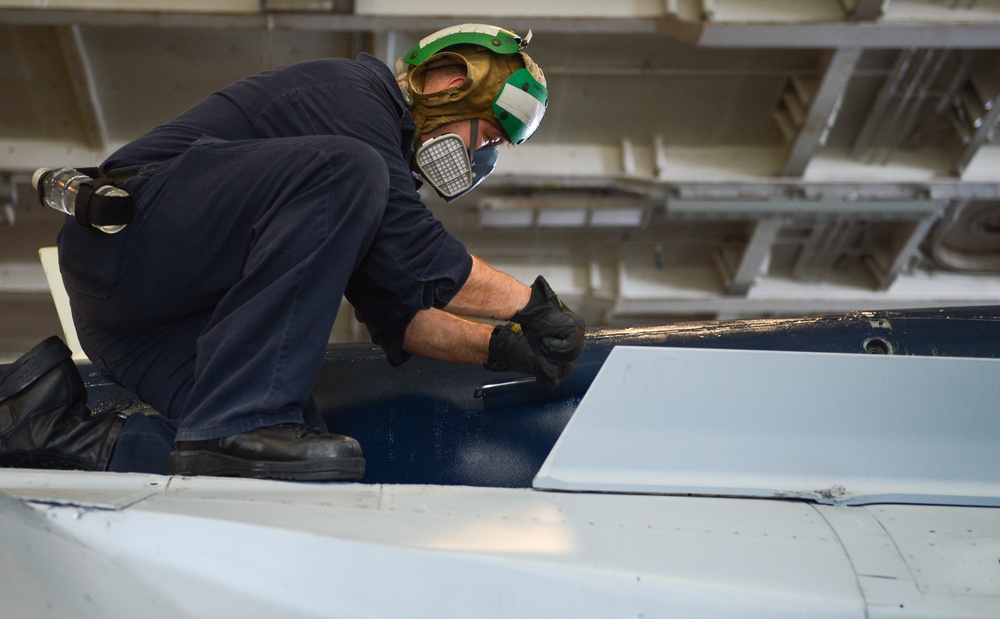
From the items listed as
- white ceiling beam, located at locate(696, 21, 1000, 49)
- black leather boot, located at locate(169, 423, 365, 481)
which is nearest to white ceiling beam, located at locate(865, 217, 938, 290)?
white ceiling beam, located at locate(696, 21, 1000, 49)

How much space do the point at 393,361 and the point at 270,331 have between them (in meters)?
0.75

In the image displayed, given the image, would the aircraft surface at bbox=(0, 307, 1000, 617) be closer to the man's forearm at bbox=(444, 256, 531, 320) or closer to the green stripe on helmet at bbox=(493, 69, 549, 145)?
the man's forearm at bbox=(444, 256, 531, 320)

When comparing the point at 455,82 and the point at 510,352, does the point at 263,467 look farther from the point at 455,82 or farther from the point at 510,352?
the point at 455,82

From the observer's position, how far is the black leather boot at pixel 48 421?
204cm

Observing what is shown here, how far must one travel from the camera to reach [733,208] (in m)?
6.45

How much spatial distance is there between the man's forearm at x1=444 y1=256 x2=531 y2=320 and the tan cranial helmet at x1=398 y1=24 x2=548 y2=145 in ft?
1.68

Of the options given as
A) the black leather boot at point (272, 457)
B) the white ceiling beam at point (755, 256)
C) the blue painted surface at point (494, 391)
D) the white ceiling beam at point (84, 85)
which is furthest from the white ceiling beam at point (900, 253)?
the black leather boot at point (272, 457)

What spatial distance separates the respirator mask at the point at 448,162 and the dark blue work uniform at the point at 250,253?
0.15 m

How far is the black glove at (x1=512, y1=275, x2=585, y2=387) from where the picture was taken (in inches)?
87.1

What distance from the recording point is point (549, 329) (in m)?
2.22

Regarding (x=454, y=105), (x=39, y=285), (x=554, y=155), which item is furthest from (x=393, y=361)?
(x=39, y=285)

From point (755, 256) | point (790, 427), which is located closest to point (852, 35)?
point (755, 256)

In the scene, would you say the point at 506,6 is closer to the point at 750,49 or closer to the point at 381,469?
the point at 750,49

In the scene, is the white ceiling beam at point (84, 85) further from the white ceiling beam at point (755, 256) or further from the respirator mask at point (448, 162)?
the white ceiling beam at point (755, 256)
